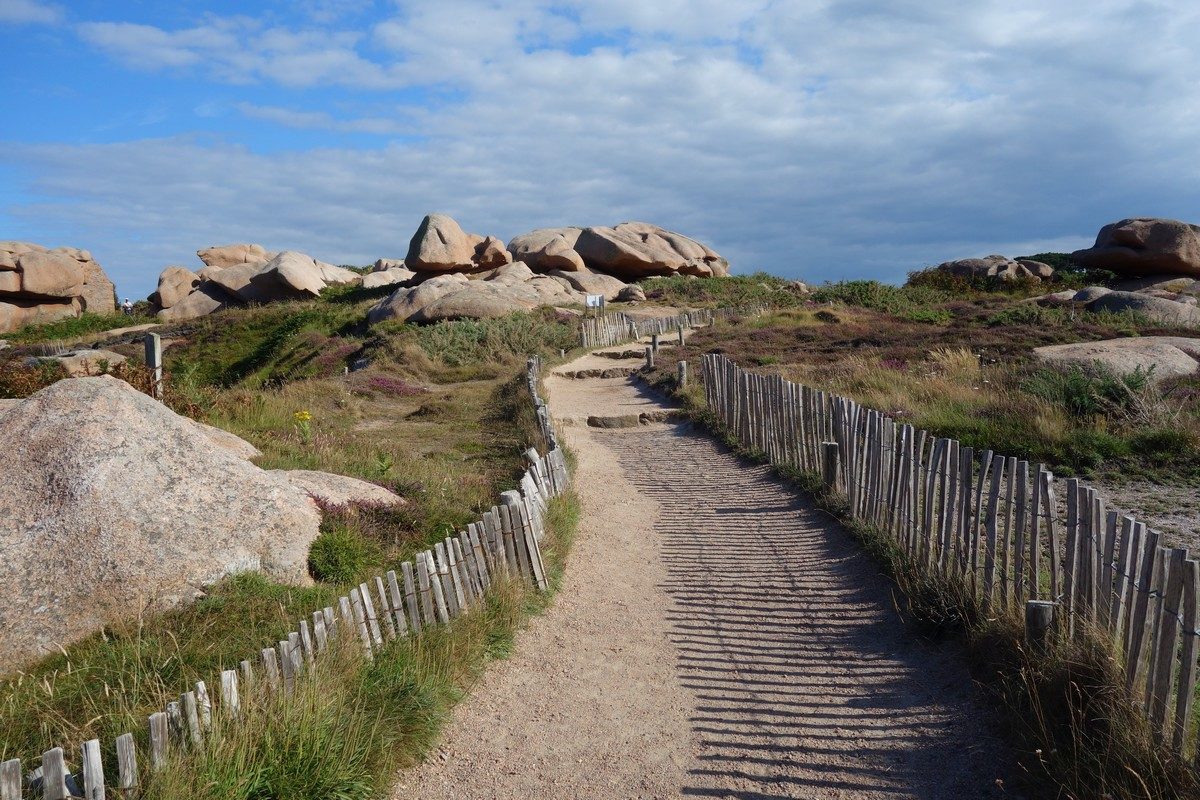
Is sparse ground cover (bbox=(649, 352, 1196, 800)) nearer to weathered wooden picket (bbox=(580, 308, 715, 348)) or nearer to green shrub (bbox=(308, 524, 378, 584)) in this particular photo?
green shrub (bbox=(308, 524, 378, 584))

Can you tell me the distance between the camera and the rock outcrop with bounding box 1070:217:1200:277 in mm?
43188

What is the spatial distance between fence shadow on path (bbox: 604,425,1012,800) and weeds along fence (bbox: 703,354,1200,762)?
54 centimetres

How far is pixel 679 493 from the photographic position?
11336mm

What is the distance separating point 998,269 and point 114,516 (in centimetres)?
4746

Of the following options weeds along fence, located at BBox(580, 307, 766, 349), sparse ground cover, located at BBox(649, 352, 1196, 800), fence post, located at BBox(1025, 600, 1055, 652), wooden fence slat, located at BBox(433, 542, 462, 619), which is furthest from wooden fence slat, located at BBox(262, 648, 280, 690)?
weeds along fence, located at BBox(580, 307, 766, 349)

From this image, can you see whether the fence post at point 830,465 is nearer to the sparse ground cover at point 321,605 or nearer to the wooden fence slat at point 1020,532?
the sparse ground cover at point 321,605

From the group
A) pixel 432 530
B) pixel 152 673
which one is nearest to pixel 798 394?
pixel 432 530

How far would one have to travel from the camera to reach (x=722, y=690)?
567 centimetres

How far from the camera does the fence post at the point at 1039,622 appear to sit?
16.4ft

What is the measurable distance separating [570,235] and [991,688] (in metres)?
52.9

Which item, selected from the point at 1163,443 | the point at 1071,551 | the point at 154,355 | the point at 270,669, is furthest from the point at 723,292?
the point at 270,669

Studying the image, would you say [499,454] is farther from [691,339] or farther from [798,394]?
[691,339]

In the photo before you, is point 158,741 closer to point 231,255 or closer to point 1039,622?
point 1039,622

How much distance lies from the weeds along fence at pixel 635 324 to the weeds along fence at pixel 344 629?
21954mm
